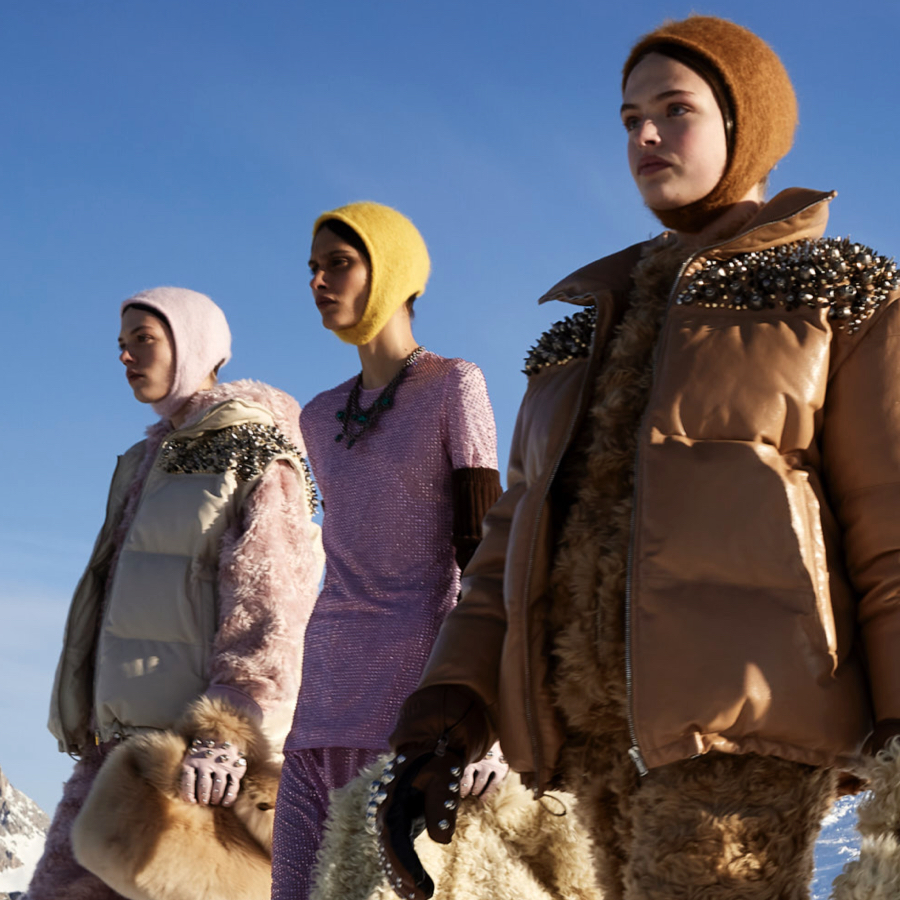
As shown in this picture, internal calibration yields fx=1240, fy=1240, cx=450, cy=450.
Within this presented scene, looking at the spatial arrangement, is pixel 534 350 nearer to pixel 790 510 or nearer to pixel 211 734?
pixel 790 510

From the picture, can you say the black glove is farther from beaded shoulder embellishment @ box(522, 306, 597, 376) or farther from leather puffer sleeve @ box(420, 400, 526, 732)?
beaded shoulder embellishment @ box(522, 306, 597, 376)

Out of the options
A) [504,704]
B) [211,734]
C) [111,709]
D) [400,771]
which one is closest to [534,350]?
[504,704]

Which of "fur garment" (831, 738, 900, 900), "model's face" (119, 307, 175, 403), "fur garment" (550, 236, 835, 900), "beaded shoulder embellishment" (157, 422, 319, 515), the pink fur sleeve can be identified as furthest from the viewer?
"model's face" (119, 307, 175, 403)

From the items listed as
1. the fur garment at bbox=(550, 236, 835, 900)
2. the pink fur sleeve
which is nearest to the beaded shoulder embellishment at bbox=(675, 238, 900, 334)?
the fur garment at bbox=(550, 236, 835, 900)

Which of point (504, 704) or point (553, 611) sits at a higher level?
point (553, 611)

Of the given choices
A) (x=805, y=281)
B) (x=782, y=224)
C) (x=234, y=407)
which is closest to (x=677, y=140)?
(x=782, y=224)

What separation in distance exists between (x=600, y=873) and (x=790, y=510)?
66 centimetres

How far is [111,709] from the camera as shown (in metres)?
3.90

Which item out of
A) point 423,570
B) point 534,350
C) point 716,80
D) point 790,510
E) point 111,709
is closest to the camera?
point 790,510

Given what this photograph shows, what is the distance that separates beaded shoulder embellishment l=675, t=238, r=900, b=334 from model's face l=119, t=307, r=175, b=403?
2779mm

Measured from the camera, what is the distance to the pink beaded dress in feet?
9.53

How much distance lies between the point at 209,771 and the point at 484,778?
3.55ft

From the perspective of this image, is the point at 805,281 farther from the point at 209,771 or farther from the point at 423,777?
the point at 209,771

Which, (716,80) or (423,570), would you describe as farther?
(423,570)
